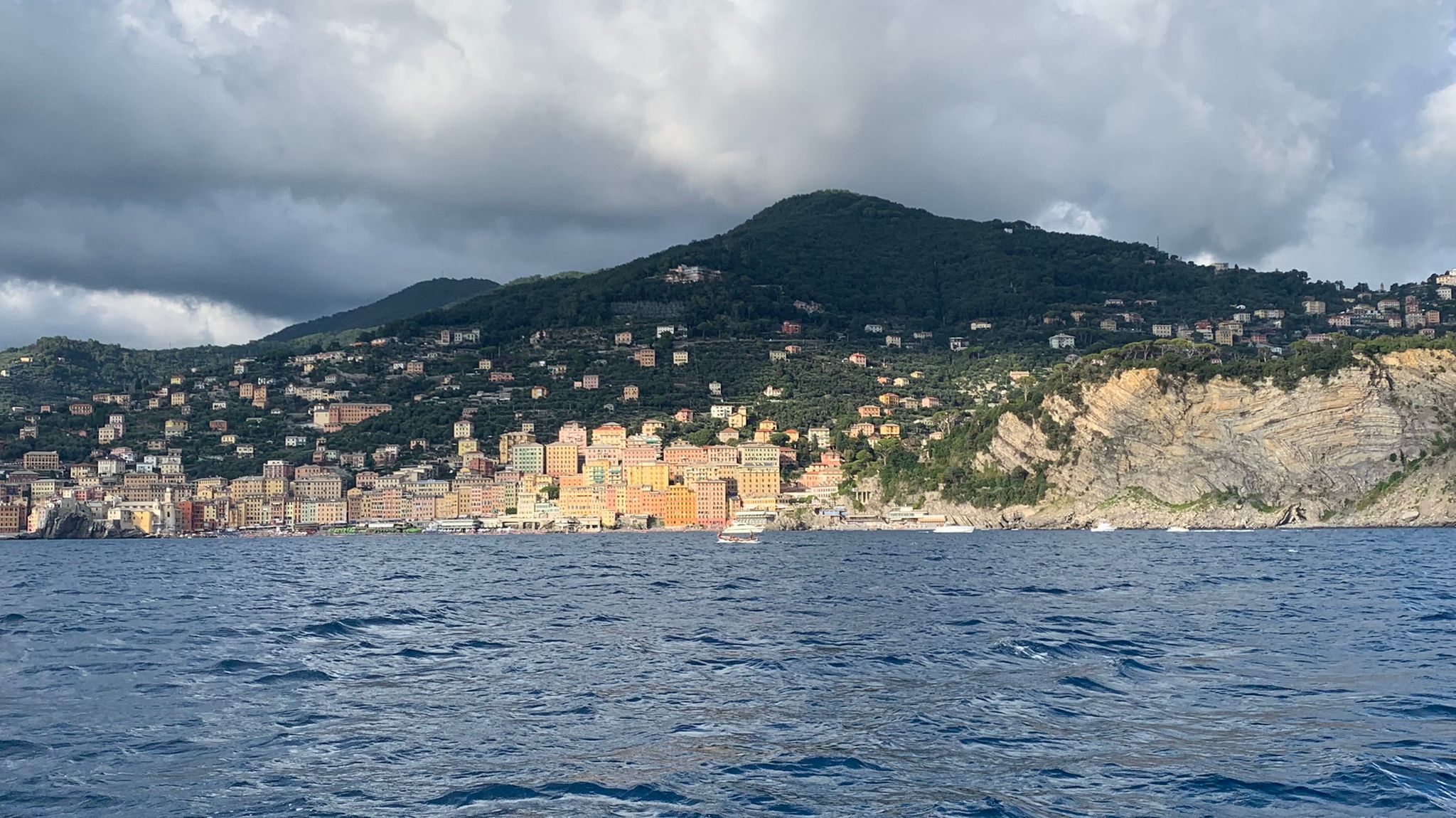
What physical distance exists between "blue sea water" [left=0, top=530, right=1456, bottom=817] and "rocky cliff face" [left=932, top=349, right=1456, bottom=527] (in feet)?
186

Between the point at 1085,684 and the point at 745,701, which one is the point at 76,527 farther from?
the point at 1085,684

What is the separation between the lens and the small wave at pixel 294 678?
A: 64.3 ft

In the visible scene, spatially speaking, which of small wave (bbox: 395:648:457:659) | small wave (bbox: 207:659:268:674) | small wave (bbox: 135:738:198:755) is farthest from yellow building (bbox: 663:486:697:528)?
small wave (bbox: 135:738:198:755)

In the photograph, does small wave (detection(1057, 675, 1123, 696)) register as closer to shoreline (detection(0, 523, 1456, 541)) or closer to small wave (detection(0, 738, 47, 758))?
small wave (detection(0, 738, 47, 758))

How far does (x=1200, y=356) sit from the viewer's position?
103125 millimetres

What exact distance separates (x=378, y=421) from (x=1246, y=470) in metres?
106

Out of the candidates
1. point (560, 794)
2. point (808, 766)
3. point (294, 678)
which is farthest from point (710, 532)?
point (560, 794)

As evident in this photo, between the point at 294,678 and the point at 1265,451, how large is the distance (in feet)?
286

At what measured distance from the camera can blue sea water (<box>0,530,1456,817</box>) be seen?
1260 centimetres

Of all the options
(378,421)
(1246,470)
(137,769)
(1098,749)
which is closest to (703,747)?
(1098,749)

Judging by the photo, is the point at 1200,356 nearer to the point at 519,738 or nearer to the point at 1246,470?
the point at 1246,470

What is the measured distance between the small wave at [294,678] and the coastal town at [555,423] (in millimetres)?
91393

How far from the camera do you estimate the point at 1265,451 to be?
92312 mm

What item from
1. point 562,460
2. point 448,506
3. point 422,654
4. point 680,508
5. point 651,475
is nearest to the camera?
point 422,654
